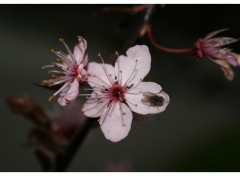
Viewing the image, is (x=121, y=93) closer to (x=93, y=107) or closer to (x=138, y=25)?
(x=93, y=107)

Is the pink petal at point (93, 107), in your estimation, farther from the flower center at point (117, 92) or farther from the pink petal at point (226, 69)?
the pink petal at point (226, 69)

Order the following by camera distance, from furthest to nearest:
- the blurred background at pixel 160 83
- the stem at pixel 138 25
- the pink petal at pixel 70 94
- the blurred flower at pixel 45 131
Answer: the blurred background at pixel 160 83 → the blurred flower at pixel 45 131 → the stem at pixel 138 25 → the pink petal at pixel 70 94

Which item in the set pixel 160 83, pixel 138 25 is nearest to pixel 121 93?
pixel 138 25

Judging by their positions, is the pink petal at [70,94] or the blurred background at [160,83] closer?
the pink petal at [70,94]

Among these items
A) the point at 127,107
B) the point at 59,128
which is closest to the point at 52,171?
the point at 59,128

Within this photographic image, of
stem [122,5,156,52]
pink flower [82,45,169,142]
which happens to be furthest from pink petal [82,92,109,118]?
stem [122,5,156,52]

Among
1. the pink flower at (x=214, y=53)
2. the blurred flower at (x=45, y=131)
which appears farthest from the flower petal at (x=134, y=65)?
the blurred flower at (x=45, y=131)

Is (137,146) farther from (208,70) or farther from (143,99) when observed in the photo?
(143,99)
